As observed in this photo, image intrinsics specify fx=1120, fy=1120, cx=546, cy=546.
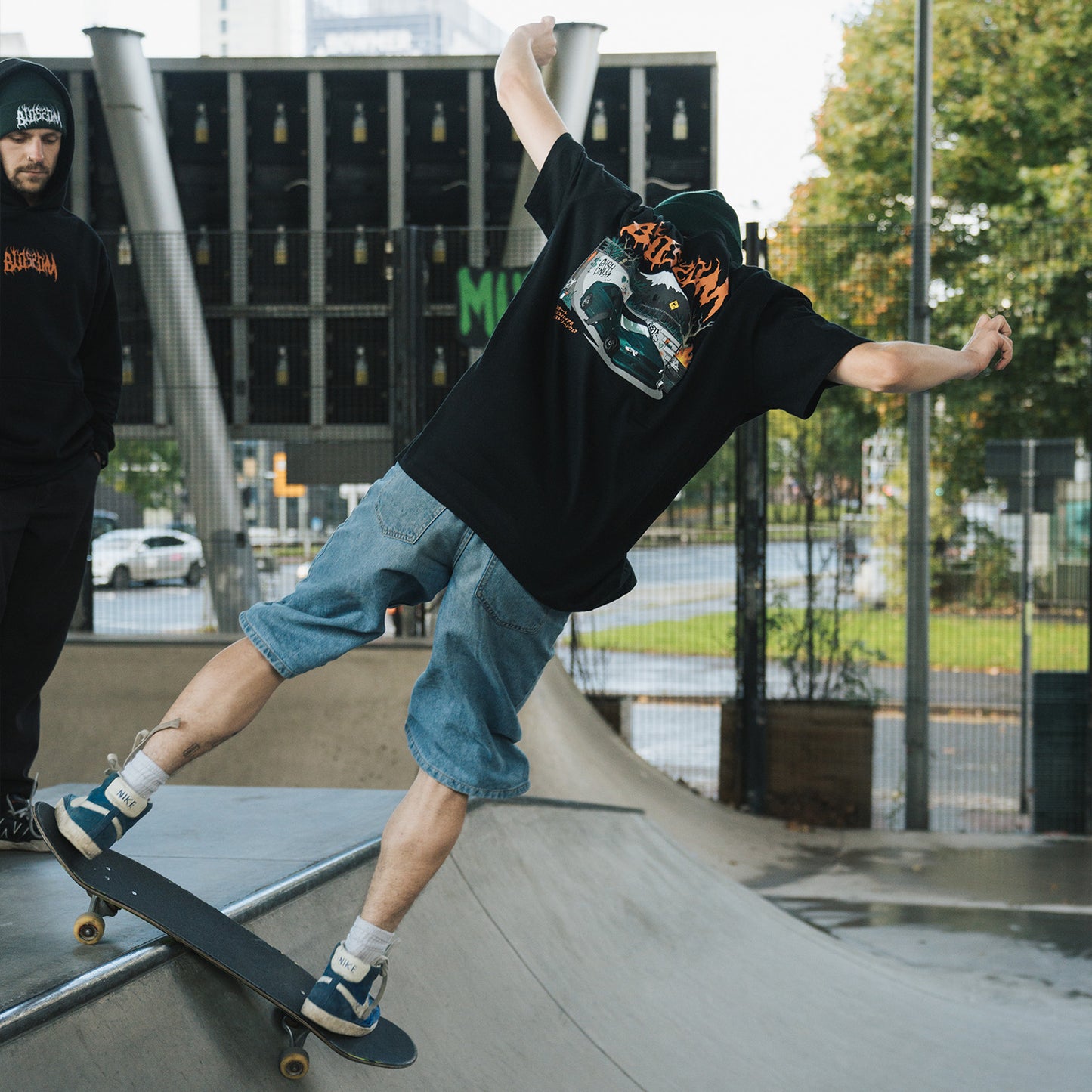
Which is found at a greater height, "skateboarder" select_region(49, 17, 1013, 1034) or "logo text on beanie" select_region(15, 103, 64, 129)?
"logo text on beanie" select_region(15, 103, 64, 129)

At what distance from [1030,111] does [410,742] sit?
1676 centimetres

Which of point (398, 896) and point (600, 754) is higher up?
point (398, 896)

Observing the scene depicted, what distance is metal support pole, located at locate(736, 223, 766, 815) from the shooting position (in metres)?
7.67

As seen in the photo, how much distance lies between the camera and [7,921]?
7.57 ft

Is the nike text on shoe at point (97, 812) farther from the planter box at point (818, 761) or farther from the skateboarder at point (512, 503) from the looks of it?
the planter box at point (818, 761)

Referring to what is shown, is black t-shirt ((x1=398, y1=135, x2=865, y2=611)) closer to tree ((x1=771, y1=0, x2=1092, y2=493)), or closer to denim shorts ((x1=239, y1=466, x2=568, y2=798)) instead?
denim shorts ((x1=239, y1=466, x2=568, y2=798))

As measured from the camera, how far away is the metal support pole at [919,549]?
7535 mm

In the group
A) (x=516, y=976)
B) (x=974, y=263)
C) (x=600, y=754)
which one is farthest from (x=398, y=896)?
(x=974, y=263)

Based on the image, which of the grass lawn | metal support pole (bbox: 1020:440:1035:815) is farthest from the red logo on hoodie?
metal support pole (bbox: 1020:440:1035:815)

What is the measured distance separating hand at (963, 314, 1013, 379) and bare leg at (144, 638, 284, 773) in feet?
4.49

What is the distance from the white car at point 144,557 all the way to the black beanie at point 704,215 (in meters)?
6.30

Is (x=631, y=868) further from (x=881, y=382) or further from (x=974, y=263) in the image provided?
(x=974, y=263)

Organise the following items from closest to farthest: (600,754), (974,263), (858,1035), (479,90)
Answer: (858,1035), (600,754), (974,263), (479,90)

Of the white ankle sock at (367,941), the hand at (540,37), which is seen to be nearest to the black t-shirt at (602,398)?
the hand at (540,37)
